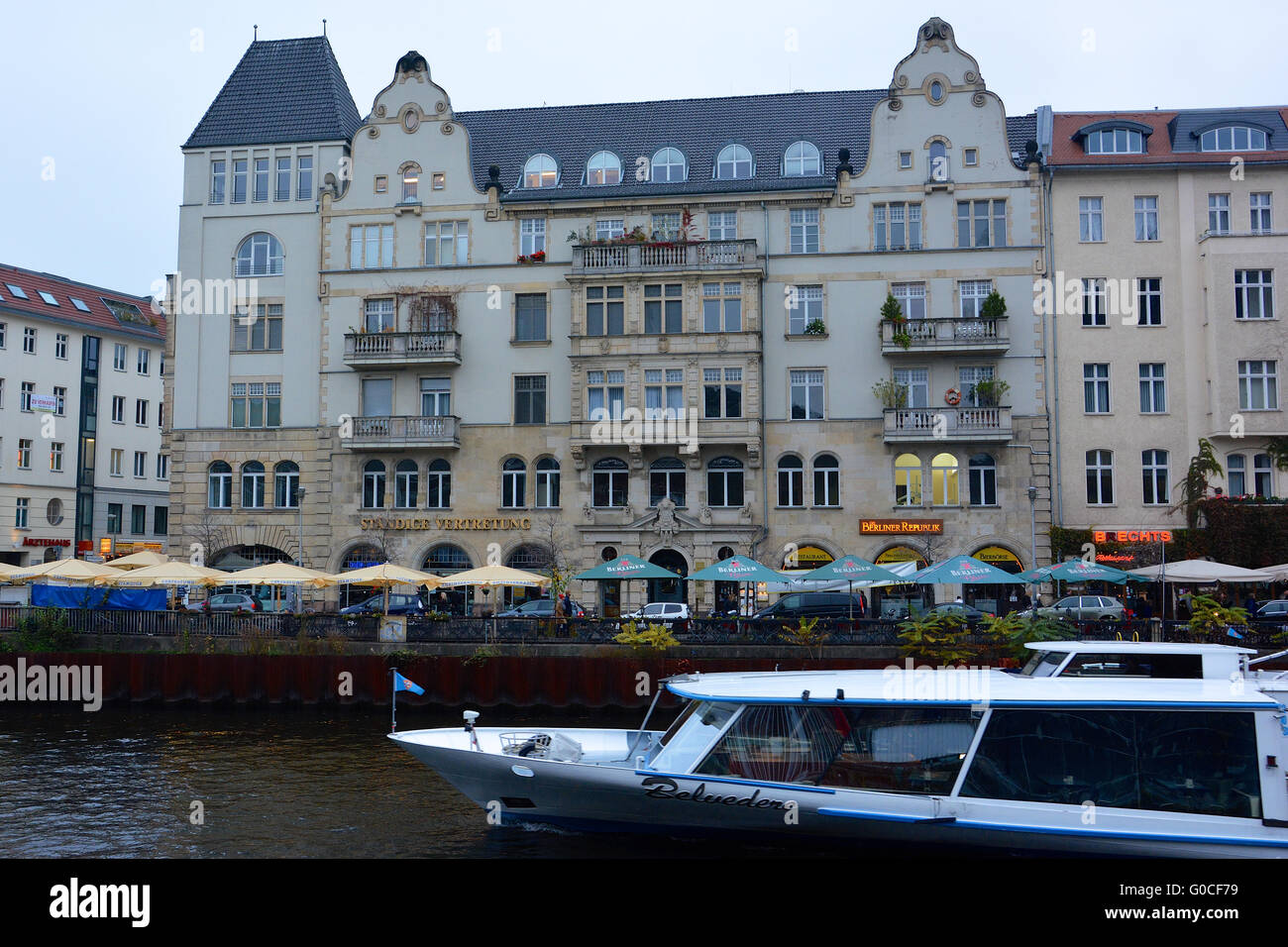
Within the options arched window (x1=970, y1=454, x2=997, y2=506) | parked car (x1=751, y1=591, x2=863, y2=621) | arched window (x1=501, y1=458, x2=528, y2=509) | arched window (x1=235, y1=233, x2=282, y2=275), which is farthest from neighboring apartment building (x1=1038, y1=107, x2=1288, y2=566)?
arched window (x1=235, y1=233, x2=282, y2=275)

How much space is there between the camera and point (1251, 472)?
46.4 m

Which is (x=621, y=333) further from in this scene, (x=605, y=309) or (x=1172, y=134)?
(x=1172, y=134)

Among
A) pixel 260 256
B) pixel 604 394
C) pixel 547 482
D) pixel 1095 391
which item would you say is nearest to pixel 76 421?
pixel 260 256

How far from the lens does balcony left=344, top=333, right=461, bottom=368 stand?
49.8m

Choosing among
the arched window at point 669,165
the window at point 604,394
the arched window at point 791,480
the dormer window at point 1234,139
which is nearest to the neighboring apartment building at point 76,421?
the window at point 604,394

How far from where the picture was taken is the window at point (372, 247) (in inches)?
2032

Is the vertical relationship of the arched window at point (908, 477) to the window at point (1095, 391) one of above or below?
below

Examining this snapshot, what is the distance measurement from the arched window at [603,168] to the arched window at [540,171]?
161 cm

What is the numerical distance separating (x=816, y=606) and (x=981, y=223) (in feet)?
66.9

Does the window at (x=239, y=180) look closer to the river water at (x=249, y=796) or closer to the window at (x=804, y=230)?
the window at (x=804, y=230)

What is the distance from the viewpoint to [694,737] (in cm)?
1634

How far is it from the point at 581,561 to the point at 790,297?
48.0 feet
